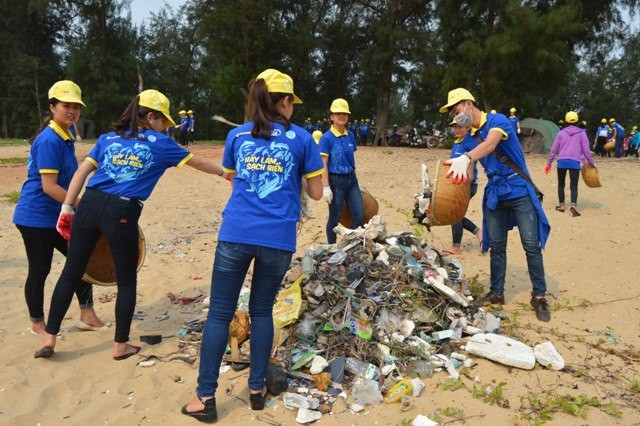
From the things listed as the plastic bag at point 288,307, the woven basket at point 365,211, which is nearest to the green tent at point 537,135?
the woven basket at point 365,211

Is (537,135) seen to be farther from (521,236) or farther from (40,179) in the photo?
(40,179)

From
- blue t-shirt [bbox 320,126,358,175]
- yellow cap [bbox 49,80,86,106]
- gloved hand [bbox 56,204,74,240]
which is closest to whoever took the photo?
gloved hand [bbox 56,204,74,240]

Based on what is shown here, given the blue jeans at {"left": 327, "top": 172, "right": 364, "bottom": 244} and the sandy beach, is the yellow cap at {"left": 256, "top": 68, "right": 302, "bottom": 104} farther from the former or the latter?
the blue jeans at {"left": 327, "top": 172, "right": 364, "bottom": 244}

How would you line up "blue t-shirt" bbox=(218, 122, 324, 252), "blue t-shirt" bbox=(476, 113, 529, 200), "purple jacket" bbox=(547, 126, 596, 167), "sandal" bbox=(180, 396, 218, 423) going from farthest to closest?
"purple jacket" bbox=(547, 126, 596, 167) < "blue t-shirt" bbox=(476, 113, 529, 200) < "sandal" bbox=(180, 396, 218, 423) < "blue t-shirt" bbox=(218, 122, 324, 252)

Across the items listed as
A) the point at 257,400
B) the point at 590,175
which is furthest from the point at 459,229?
the point at 257,400

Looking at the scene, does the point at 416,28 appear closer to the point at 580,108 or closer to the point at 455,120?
the point at 455,120

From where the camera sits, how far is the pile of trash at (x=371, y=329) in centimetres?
283

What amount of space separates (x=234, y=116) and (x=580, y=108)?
102ft

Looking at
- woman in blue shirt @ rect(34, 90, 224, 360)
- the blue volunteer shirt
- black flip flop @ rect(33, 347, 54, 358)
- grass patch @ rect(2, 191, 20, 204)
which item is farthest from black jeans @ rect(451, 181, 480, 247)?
grass patch @ rect(2, 191, 20, 204)

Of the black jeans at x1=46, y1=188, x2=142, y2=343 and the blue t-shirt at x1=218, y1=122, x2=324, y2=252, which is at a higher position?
the blue t-shirt at x1=218, y1=122, x2=324, y2=252

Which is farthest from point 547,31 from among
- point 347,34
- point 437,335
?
point 437,335

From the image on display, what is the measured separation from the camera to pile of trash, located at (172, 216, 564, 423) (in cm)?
283

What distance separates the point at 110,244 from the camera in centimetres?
296

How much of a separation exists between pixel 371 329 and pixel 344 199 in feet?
6.45
